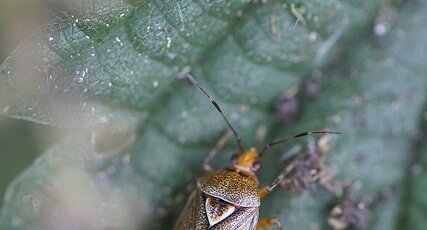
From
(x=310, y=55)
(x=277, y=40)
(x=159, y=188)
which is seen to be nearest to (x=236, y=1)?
(x=277, y=40)

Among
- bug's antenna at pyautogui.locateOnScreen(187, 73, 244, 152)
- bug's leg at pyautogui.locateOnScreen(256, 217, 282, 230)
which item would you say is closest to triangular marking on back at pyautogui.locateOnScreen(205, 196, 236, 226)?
bug's leg at pyautogui.locateOnScreen(256, 217, 282, 230)

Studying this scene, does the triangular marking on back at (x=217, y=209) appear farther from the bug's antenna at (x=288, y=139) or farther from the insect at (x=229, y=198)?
the bug's antenna at (x=288, y=139)

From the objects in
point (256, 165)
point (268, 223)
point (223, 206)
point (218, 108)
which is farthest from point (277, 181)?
point (218, 108)

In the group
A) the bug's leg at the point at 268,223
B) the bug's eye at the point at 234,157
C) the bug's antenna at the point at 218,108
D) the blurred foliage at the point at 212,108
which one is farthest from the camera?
the bug's eye at the point at 234,157

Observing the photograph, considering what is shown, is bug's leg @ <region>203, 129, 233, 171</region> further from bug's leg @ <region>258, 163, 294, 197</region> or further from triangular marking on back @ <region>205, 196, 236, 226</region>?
bug's leg @ <region>258, 163, 294, 197</region>

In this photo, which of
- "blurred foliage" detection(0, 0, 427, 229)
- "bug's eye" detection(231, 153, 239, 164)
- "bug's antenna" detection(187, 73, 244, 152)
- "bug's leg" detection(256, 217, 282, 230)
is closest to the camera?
"blurred foliage" detection(0, 0, 427, 229)

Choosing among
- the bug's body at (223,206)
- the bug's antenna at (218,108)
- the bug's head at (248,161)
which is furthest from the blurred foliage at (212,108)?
the bug's body at (223,206)
